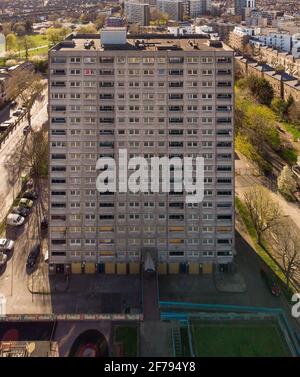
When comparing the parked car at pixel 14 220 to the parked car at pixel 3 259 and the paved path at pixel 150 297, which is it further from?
the paved path at pixel 150 297

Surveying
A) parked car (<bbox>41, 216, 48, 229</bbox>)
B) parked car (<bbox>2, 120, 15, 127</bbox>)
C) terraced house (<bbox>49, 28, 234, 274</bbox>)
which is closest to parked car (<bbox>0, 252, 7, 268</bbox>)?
terraced house (<bbox>49, 28, 234, 274</bbox>)

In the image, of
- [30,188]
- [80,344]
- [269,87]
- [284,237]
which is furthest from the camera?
[269,87]

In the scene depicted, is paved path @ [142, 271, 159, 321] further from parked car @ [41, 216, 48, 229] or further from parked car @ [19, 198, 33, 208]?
parked car @ [19, 198, 33, 208]

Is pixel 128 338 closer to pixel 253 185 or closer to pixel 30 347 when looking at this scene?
pixel 30 347

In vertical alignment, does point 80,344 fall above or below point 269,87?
below

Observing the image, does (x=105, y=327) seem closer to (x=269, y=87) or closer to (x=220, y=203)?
(x=220, y=203)

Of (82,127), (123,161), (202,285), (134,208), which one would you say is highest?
→ (82,127)

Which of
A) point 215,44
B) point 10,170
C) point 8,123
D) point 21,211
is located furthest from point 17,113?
point 215,44
